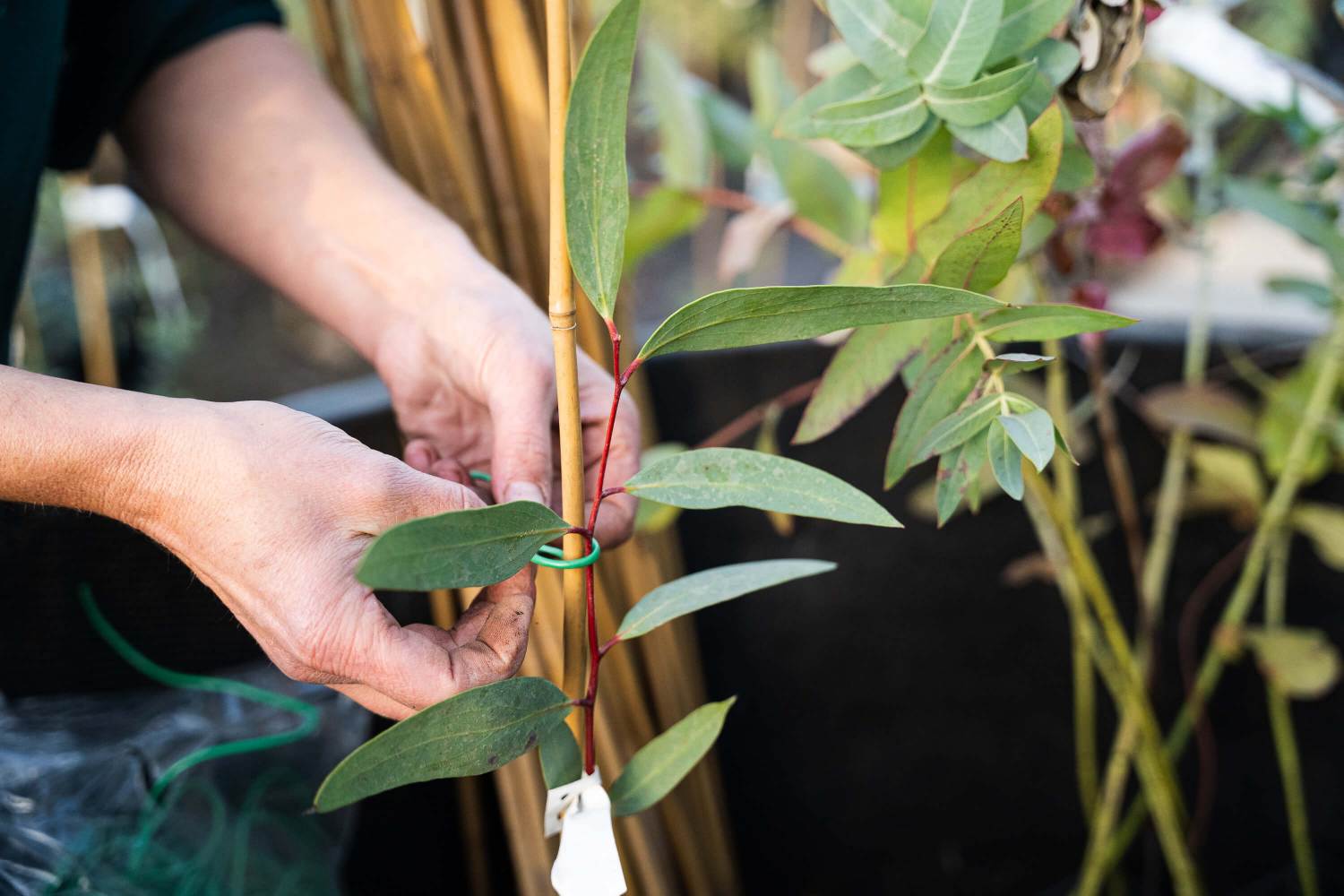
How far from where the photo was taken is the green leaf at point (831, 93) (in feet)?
1.45

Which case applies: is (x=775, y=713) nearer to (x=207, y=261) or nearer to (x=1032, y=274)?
(x=1032, y=274)

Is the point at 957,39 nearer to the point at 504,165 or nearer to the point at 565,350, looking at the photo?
the point at 565,350

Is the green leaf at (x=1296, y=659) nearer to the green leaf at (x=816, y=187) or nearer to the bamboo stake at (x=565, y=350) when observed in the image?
the green leaf at (x=816, y=187)

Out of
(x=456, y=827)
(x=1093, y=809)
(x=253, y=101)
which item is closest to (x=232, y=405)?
(x=253, y=101)

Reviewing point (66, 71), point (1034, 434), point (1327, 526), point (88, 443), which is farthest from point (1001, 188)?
point (66, 71)

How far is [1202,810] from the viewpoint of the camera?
0.92 m

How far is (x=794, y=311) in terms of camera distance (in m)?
0.32

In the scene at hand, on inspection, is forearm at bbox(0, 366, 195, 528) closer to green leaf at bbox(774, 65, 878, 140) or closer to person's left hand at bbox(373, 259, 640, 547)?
person's left hand at bbox(373, 259, 640, 547)

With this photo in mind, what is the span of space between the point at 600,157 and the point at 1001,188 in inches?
7.5

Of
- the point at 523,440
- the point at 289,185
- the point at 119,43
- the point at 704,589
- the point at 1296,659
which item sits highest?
the point at 119,43

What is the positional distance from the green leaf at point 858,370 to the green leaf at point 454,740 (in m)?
0.16

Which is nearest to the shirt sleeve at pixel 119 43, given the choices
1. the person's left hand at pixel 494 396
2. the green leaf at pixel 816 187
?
the person's left hand at pixel 494 396

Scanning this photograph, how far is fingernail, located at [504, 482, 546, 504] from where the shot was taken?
1.44 feet

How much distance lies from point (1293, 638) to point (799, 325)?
0.64 m
